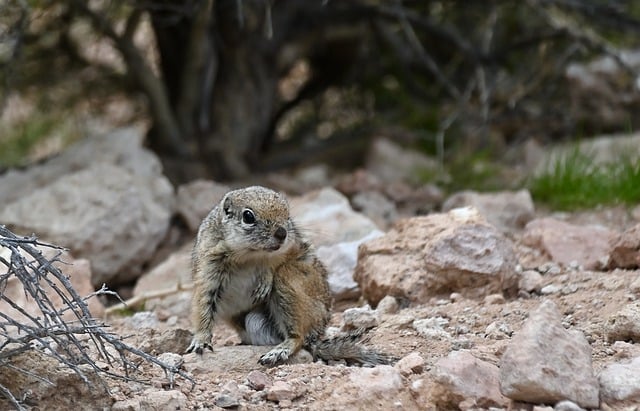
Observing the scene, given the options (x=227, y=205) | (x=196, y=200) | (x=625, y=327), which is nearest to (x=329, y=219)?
(x=196, y=200)

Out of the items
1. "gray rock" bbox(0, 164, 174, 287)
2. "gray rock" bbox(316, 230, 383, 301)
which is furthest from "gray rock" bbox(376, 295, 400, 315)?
"gray rock" bbox(0, 164, 174, 287)

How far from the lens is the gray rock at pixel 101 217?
21.5 feet

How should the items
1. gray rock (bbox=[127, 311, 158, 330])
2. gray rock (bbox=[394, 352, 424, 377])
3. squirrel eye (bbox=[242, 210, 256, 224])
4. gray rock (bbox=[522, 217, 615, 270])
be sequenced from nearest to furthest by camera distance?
gray rock (bbox=[394, 352, 424, 377]) → squirrel eye (bbox=[242, 210, 256, 224]) → gray rock (bbox=[127, 311, 158, 330]) → gray rock (bbox=[522, 217, 615, 270])

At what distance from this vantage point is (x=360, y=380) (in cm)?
368

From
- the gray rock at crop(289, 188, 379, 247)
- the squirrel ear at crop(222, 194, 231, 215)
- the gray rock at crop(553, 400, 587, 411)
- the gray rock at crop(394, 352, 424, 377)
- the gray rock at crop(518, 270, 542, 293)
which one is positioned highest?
the squirrel ear at crop(222, 194, 231, 215)

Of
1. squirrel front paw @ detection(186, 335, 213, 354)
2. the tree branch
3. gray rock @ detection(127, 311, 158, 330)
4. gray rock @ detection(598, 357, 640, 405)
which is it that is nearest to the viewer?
gray rock @ detection(598, 357, 640, 405)

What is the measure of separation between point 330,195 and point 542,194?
1590 millimetres

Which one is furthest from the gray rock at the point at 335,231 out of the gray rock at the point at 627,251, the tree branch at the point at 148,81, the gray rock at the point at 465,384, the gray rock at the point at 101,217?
the gray rock at the point at 465,384

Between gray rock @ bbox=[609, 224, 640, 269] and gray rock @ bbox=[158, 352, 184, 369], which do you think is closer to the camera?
gray rock @ bbox=[158, 352, 184, 369]

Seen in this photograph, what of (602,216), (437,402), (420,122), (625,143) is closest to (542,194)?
(602,216)

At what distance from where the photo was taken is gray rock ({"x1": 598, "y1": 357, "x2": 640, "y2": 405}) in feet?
11.6

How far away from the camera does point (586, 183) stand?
713 cm

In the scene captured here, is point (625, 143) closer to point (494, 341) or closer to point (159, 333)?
point (494, 341)

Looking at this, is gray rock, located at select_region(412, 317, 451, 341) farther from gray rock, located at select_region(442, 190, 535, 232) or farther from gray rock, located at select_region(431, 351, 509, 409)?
gray rock, located at select_region(442, 190, 535, 232)
